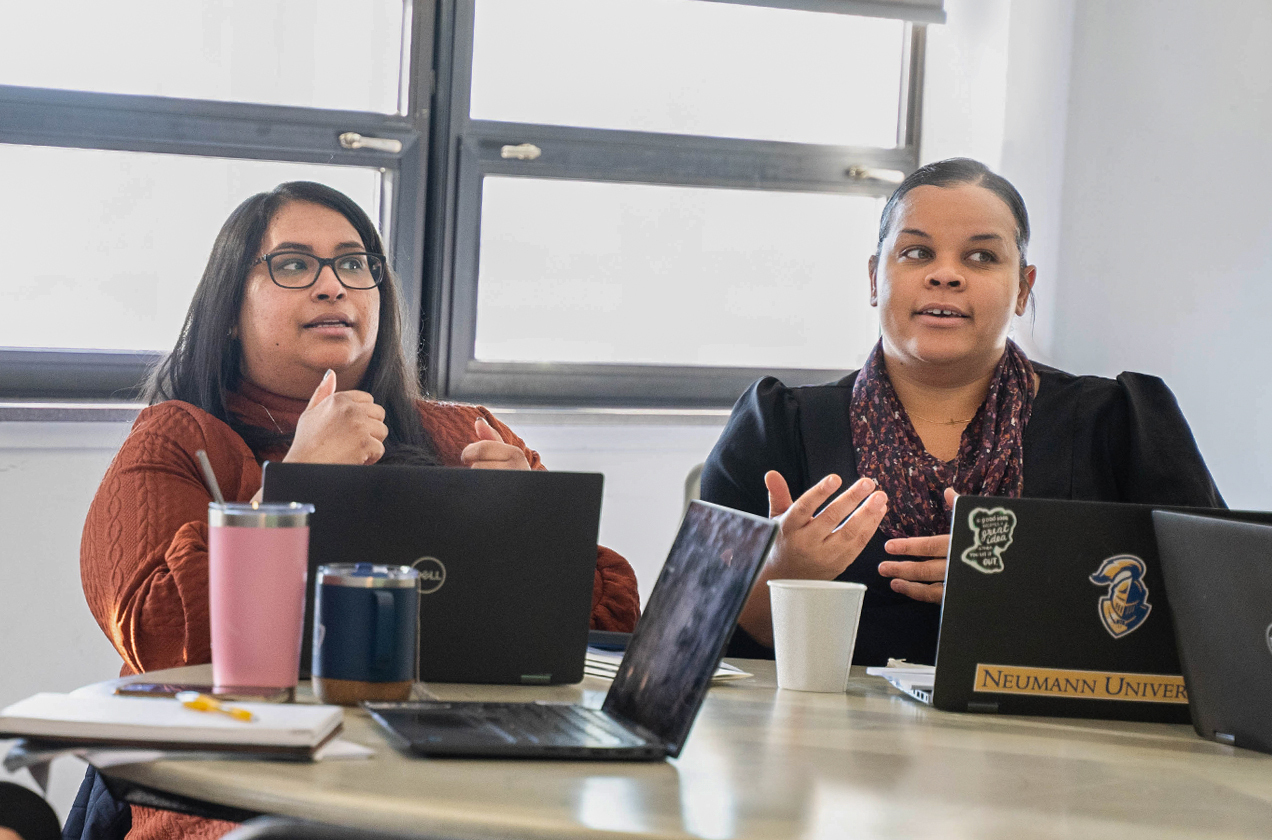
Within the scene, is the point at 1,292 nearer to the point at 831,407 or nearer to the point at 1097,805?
the point at 831,407

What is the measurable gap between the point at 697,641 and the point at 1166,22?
2507 mm

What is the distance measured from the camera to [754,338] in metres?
3.07

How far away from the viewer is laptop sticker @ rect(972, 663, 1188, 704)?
1152 mm

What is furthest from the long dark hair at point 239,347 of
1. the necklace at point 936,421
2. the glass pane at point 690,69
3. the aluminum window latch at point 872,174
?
the aluminum window latch at point 872,174

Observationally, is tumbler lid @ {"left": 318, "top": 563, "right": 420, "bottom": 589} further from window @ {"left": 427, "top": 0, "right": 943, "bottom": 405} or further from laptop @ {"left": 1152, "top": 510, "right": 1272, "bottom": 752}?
window @ {"left": 427, "top": 0, "right": 943, "bottom": 405}

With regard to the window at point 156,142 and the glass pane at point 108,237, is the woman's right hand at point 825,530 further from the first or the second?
the glass pane at point 108,237

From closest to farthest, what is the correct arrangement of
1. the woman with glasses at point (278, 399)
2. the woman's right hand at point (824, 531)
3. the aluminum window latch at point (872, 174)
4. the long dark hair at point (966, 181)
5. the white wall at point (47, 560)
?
the woman's right hand at point (824, 531)
the woman with glasses at point (278, 399)
the long dark hair at point (966, 181)
the white wall at point (47, 560)
the aluminum window latch at point (872, 174)

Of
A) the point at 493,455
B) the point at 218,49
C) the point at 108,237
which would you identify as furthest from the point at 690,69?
the point at 493,455

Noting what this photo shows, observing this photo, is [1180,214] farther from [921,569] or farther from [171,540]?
[171,540]

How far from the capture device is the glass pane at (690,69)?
2.83 metres

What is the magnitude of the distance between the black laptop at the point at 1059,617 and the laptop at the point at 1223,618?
0.14ft

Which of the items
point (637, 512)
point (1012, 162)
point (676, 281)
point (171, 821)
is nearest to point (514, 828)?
point (171, 821)

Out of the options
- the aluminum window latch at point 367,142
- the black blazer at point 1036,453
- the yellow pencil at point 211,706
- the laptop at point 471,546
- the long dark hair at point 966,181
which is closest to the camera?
the yellow pencil at point 211,706

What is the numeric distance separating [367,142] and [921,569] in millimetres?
1674
